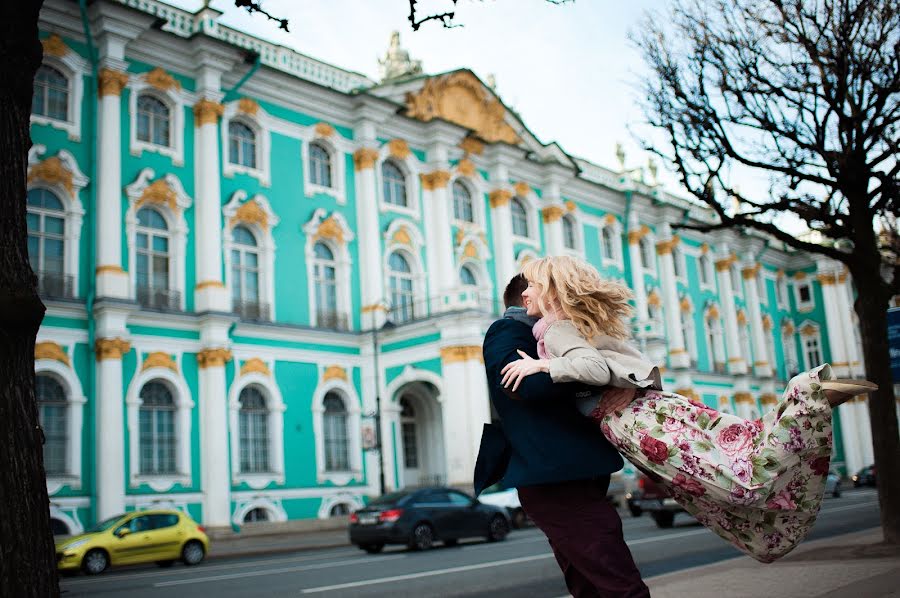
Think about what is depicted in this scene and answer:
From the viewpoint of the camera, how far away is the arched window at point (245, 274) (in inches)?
1097

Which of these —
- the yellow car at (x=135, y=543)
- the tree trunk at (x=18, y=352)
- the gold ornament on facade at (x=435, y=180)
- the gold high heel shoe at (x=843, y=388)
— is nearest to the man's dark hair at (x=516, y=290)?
the gold high heel shoe at (x=843, y=388)

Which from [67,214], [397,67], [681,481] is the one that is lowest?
[681,481]

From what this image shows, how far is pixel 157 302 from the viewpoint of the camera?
84.2 feet

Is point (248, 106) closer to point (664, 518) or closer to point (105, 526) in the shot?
point (105, 526)

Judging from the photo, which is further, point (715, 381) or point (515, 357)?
point (715, 381)

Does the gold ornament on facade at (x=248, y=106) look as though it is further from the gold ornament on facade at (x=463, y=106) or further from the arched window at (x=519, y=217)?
the arched window at (x=519, y=217)

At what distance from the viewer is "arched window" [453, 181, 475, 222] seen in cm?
3508

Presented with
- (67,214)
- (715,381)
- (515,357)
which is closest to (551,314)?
(515,357)

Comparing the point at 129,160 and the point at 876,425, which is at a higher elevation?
the point at 129,160

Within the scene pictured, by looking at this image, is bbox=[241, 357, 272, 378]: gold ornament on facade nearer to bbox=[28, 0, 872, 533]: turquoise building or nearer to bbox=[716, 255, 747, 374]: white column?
bbox=[28, 0, 872, 533]: turquoise building

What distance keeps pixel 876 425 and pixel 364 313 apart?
21.2 m

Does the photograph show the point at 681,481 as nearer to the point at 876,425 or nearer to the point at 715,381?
the point at 876,425

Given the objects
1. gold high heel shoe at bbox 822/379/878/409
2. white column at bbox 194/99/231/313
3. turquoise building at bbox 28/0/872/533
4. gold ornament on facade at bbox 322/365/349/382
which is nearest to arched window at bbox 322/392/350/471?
turquoise building at bbox 28/0/872/533

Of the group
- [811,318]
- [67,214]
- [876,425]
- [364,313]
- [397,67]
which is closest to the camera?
[876,425]
